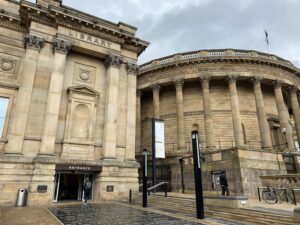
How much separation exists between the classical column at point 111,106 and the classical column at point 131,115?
1.31 metres

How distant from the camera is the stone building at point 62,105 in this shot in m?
15.3

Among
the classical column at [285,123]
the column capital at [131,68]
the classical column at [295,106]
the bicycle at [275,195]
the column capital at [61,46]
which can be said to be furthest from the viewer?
the classical column at [295,106]

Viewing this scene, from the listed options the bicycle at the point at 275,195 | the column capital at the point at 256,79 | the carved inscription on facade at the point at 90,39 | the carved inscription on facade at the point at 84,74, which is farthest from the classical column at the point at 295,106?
the carved inscription on facade at the point at 84,74

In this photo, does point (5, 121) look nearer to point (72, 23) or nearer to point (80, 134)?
point (80, 134)

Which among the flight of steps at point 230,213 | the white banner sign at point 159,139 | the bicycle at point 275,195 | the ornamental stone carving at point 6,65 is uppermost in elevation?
the ornamental stone carving at point 6,65

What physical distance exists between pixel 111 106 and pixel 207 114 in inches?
457

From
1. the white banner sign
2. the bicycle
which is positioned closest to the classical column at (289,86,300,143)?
the bicycle

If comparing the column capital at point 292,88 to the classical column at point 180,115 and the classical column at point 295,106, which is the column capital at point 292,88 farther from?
the classical column at point 180,115

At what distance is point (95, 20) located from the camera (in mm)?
19578

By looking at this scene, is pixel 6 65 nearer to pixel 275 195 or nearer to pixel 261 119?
pixel 275 195

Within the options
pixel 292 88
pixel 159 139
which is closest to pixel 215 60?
pixel 292 88

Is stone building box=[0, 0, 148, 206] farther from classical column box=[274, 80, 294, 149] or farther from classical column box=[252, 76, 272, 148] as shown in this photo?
classical column box=[274, 80, 294, 149]

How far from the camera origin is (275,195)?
468 inches

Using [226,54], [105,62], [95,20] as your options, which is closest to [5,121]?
[105,62]
